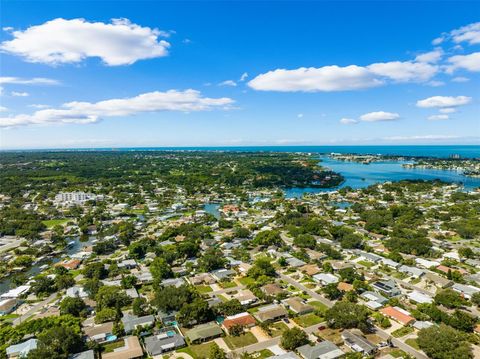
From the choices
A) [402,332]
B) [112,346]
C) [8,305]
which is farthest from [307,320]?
[8,305]

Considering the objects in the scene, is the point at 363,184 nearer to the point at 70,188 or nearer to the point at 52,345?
the point at 70,188

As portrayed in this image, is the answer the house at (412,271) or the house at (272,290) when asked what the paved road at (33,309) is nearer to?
the house at (272,290)

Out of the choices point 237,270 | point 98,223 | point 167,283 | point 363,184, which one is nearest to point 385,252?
point 237,270

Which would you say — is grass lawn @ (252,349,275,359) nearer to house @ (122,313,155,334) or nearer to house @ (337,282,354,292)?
house @ (122,313,155,334)

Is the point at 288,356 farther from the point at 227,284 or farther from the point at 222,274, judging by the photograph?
the point at 222,274

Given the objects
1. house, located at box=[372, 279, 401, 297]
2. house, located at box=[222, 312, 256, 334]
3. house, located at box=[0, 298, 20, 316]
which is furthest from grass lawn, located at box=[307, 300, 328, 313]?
house, located at box=[0, 298, 20, 316]
